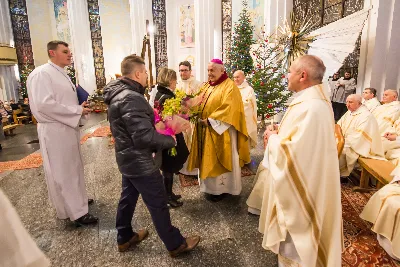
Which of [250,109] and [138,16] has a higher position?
[138,16]

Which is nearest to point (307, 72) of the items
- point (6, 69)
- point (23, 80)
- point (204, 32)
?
point (204, 32)

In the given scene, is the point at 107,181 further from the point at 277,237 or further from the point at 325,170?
the point at 325,170

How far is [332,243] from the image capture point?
1.90m

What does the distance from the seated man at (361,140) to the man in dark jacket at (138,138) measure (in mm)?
3262

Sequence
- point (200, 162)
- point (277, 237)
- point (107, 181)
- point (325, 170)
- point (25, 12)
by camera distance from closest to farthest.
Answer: point (325, 170)
point (277, 237)
point (200, 162)
point (107, 181)
point (25, 12)

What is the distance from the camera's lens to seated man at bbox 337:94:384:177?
4.14 metres

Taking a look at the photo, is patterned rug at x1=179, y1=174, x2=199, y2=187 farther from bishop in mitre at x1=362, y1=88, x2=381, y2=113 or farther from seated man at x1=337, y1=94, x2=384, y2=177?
bishop in mitre at x1=362, y1=88, x2=381, y2=113

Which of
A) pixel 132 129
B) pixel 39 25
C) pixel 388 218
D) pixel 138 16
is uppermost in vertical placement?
pixel 138 16

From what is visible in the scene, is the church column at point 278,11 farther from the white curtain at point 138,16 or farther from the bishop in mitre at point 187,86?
the white curtain at point 138,16

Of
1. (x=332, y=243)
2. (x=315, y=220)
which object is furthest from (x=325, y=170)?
(x=332, y=243)

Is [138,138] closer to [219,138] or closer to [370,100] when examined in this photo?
[219,138]

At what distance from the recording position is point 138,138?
2148mm

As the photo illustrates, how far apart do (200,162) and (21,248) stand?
9.61 ft

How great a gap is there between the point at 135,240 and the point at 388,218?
8.53ft
